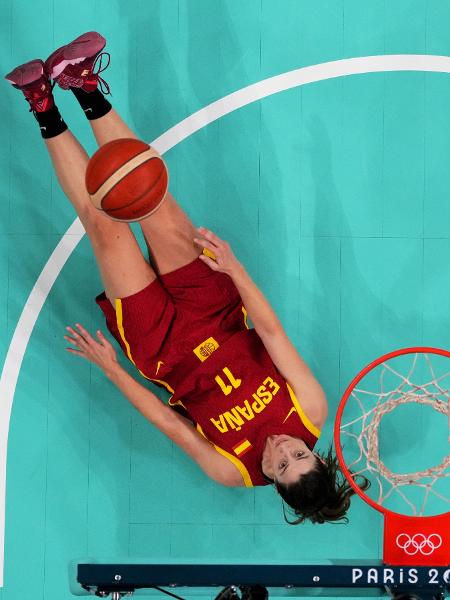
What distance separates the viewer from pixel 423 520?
123 inches

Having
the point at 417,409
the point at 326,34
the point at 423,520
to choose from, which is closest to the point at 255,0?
the point at 326,34

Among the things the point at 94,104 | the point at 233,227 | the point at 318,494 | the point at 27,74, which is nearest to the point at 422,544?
the point at 318,494

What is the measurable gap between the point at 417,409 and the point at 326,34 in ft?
6.21

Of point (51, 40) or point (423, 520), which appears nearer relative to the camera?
point (423, 520)

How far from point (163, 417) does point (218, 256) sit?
0.80 metres

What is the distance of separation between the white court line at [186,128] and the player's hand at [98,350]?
1.24ft

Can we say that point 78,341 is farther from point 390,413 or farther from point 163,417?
point 390,413

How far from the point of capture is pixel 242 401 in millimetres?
3510

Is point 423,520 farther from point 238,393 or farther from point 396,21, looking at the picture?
point 396,21

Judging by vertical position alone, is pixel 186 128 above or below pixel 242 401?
above

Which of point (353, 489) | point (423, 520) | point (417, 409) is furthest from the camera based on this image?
point (417, 409)

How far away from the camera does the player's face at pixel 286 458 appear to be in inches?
129

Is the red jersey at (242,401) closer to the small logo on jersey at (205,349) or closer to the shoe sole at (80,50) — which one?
the small logo on jersey at (205,349)

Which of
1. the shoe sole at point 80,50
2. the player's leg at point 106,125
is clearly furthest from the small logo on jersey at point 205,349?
the shoe sole at point 80,50
